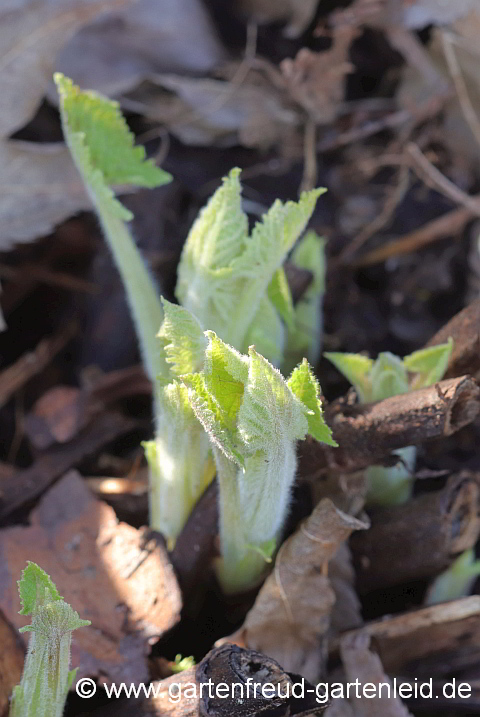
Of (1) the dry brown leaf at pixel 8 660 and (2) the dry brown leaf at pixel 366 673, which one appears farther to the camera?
(2) the dry brown leaf at pixel 366 673

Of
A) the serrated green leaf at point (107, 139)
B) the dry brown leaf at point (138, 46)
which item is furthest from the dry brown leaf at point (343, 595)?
the dry brown leaf at point (138, 46)

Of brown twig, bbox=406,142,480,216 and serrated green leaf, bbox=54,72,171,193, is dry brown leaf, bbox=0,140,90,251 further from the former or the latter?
brown twig, bbox=406,142,480,216

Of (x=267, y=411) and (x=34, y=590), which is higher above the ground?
(x=267, y=411)

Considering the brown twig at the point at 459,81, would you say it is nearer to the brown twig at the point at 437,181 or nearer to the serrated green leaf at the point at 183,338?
the brown twig at the point at 437,181

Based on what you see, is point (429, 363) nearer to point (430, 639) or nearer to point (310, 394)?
point (310, 394)

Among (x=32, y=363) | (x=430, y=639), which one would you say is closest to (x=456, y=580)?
(x=430, y=639)

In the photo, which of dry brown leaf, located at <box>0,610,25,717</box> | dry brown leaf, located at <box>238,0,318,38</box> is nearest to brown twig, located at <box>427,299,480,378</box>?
dry brown leaf, located at <box>0,610,25,717</box>

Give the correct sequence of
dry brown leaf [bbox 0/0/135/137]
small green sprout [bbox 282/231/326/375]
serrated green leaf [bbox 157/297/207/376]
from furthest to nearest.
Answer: dry brown leaf [bbox 0/0/135/137]
small green sprout [bbox 282/231/326/375]
serrated green leaf [bbox 157/297/207/376]
